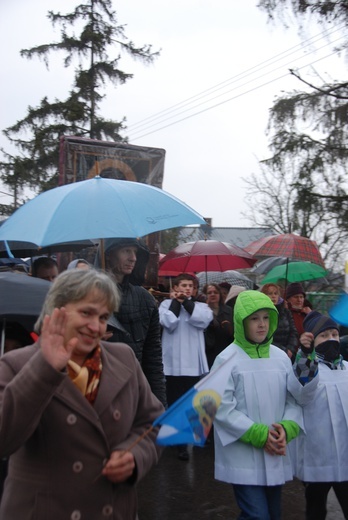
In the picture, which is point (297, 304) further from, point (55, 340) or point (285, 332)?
point (55, 340)

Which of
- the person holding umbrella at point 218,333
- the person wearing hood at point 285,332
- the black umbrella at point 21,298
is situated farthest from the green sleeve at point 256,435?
the person holding umbrella at point 218,333

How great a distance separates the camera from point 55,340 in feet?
6.78

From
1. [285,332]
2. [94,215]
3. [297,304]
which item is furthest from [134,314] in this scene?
[297,304]

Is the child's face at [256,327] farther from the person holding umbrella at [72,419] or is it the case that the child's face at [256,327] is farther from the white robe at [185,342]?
the white robe at [185,342]

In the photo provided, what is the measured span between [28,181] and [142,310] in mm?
17228

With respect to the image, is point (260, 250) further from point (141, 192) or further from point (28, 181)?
point (28, 181)

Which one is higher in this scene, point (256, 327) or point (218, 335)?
point (256, 327)

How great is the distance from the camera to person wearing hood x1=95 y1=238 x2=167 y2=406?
4.39 m

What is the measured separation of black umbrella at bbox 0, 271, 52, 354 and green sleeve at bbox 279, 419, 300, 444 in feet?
5.41

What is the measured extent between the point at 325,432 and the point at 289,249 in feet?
13.4

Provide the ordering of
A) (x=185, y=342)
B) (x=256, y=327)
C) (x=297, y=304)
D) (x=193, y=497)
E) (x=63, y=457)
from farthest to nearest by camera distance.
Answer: (x=297, y=304) → (x=185, y=342) → (x=193, y=497) → (x=256, y=327) → (x=63, y=457)

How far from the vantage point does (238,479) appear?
12.2ft

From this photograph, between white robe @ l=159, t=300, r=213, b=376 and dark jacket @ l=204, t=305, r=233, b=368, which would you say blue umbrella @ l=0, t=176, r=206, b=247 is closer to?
white robe @ l=159, t=300, r=213, b=376

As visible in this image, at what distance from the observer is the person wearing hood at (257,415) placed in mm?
3738
